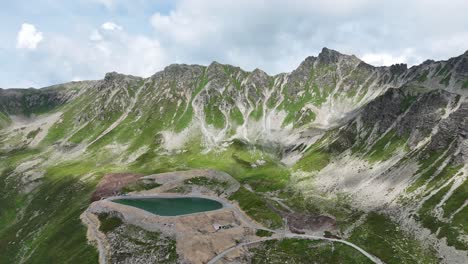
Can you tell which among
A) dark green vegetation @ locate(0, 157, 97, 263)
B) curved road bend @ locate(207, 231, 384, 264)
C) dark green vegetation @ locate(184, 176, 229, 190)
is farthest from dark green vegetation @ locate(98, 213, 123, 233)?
dark green vegetation @ locate(184, 176, 229, 190)

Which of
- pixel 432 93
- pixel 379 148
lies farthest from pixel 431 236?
pixel 432 93

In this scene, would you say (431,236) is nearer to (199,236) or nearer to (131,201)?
(199,236)

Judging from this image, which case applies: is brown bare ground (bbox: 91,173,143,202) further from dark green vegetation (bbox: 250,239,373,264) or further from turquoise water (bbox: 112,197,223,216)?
dark green vegetation (bbox: 250,239,373,264)

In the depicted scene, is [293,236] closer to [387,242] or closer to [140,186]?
[387,242]

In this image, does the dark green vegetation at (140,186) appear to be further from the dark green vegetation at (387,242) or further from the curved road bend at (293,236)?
the dark green vegetation at (387,242)

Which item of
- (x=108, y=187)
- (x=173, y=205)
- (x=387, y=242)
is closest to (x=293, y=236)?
(x=387, y=242)

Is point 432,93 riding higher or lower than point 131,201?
higher
